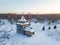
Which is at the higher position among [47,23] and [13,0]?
[13,0]

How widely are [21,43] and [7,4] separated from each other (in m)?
2.16

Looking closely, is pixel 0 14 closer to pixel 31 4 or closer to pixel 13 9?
pixel 13 9

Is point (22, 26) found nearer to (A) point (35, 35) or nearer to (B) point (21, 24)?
(B) point (21, 24)

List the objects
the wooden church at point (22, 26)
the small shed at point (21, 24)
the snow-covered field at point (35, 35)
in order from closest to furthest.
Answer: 1. the snow-covered field at point (35, 35)
2. the wooden church at point (22, 26)
3. the small shed at point (21, 24)

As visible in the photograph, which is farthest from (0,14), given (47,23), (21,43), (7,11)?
(47,23)

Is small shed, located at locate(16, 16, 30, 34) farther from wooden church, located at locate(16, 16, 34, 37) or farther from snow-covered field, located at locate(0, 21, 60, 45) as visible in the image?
snow-covered field, located at locate(0, 21, 60, 45)

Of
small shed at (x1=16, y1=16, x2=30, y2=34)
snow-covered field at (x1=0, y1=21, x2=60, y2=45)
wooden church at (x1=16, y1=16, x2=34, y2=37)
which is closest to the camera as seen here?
snow-covered field at (x1=0, y1=21, x2=60, y2=45)

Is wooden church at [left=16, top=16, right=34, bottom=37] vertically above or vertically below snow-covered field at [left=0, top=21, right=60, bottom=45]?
above

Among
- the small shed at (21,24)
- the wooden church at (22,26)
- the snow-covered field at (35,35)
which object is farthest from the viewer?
the small shed at (21,24)

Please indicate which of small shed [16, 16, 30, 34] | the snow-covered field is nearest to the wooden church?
small shed [16, 16, 30, 34]

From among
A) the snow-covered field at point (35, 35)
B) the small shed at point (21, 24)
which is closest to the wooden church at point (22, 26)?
the small shed at point (21, 24)

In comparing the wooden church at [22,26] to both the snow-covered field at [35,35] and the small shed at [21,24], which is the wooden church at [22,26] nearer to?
the small shed at [21,24]

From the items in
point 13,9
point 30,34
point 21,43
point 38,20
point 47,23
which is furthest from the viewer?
point 47,23

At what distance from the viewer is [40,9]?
5.64m
